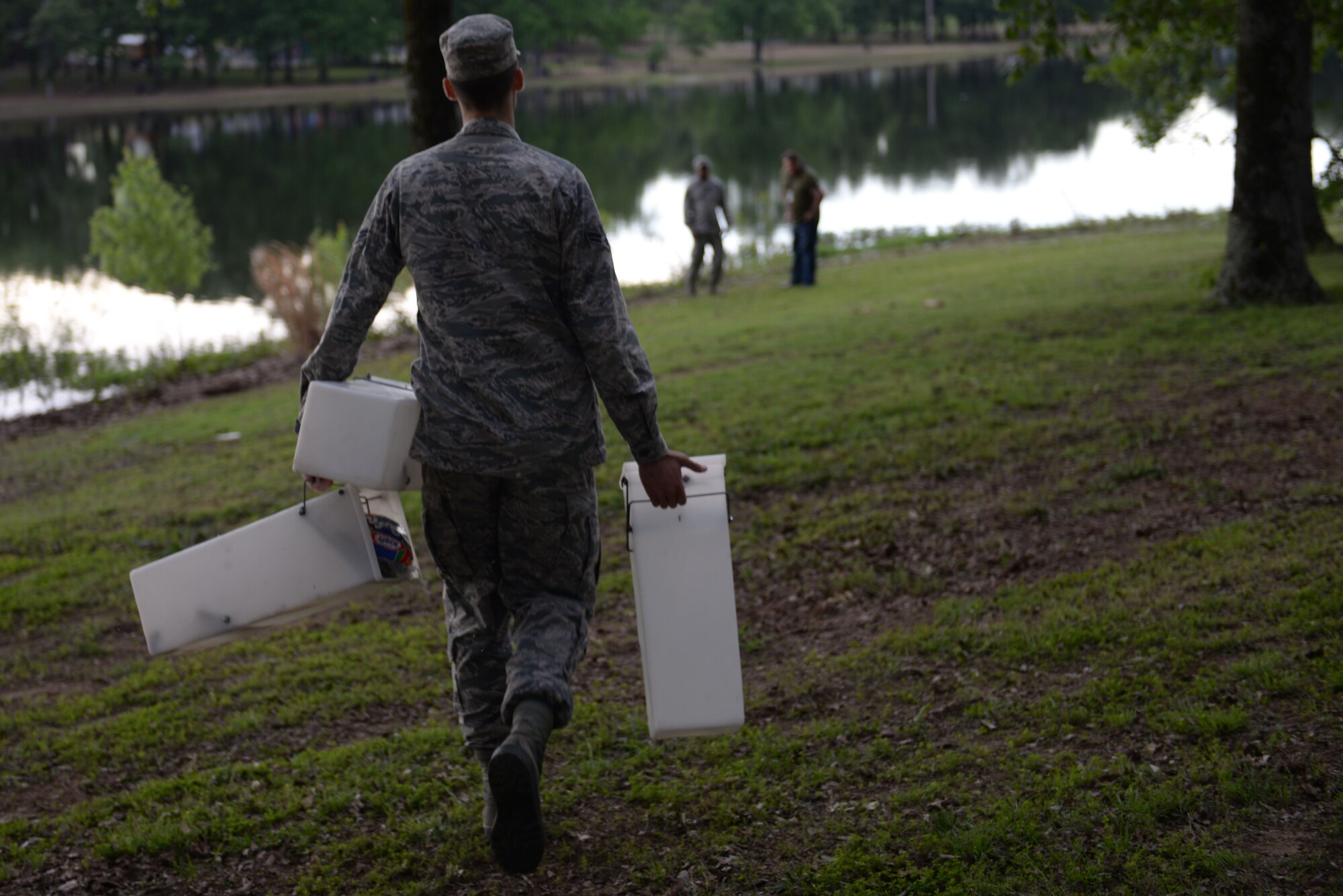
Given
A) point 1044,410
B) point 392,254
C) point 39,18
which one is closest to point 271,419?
point 1044,410

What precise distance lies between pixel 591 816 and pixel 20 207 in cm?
3461

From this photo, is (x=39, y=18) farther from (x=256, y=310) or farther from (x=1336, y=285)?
(x=1336, y=285)

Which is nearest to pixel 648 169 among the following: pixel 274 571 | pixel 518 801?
pixel 274 571

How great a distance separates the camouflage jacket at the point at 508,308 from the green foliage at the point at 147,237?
17702mm

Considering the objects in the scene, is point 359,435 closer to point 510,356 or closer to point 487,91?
point 510,356

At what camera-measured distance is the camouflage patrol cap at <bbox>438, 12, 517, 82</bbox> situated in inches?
125

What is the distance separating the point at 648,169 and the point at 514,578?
35796 millimetres

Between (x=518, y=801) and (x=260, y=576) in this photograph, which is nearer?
(x=518, y=801)

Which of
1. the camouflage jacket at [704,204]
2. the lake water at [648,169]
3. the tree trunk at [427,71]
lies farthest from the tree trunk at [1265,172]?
the camouflage jacket at [704,204]

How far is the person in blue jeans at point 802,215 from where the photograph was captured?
16719 mm

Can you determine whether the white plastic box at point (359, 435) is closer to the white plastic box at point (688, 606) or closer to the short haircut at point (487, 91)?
the white plastic box at point (688, 606)

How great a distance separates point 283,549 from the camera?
3582 mm

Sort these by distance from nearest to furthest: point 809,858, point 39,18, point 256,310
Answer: point 809,858 < point 256,310 < point 39,18

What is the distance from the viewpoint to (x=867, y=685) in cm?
462
